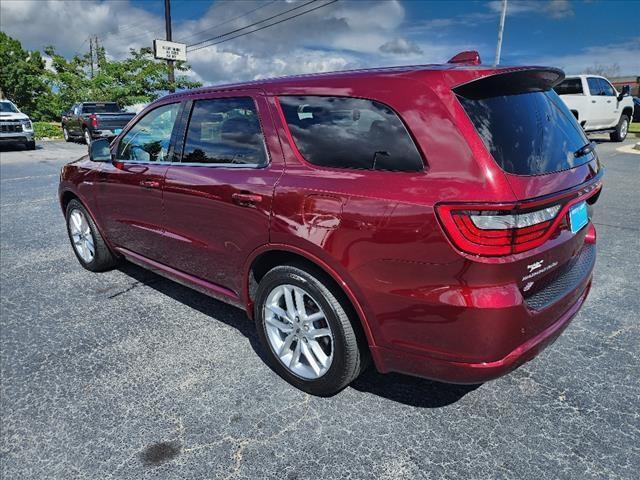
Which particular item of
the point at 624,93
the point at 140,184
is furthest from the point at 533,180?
the point at 624,93

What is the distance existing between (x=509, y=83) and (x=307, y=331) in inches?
64.3

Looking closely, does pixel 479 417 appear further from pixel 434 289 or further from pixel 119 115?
pixel 119 115

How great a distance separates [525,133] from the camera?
2.14 metres

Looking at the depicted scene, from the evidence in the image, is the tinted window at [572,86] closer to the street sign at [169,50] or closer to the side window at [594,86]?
the side window at [594,86]

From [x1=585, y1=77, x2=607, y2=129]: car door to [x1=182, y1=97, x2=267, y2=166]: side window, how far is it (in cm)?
1480

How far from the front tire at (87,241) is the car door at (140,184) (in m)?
0.31

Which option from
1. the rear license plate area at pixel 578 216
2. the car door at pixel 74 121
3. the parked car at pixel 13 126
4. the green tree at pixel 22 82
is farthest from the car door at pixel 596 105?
the green tree at pixel 22 82

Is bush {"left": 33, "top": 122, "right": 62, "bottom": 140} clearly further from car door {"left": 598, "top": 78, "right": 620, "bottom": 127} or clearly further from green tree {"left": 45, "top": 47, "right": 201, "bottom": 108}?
car door {"left": 598, "top": 78, "right": 620, "bottom": 127}

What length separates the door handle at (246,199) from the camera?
2.59 metres

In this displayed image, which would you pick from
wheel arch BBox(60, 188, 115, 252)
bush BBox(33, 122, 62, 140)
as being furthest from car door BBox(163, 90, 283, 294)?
bush BBox(33, 122, 62, 140)

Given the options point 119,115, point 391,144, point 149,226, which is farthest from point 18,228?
point 119,115

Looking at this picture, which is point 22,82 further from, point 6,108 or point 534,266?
point 534,266

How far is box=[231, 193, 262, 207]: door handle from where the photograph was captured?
2.59 metres

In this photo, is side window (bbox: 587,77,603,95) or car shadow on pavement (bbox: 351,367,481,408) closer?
car shadow on pavement (bbox: 351,367,481,408)
